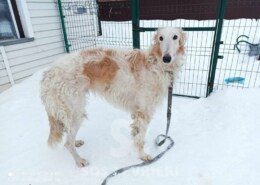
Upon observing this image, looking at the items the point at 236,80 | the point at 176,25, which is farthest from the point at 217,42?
the point at 176,25

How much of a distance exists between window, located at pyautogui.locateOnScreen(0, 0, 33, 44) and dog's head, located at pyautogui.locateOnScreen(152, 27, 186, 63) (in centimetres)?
379

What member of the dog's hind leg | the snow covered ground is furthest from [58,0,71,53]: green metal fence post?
the dog's hind leg

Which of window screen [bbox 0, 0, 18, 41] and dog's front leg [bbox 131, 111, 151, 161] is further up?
window screen [bbox 0, 0, 18, 41]

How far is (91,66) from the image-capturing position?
2.52m

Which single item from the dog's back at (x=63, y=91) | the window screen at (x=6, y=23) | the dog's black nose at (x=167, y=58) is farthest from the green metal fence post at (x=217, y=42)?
the window screen at (x=6, y=23)

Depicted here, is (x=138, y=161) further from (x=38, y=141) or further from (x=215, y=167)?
(x=38, y=141)

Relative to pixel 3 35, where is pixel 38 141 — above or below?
below

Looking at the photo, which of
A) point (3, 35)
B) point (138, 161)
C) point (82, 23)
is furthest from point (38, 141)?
point (82, 23)

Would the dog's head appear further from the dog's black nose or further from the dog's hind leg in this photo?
the dog's hind leg

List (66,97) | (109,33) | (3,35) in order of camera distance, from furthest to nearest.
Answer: (109,33) → (3,35) → (66,97)

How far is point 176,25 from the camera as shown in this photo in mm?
7043

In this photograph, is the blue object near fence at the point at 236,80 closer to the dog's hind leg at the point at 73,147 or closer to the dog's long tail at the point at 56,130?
the dog's hind leg at the point at 73,147

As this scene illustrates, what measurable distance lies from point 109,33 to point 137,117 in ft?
17.6

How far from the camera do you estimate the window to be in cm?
487
